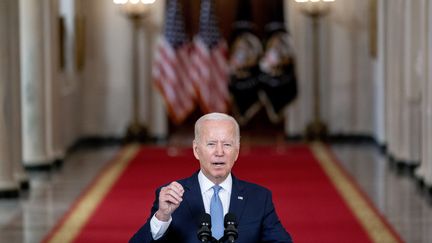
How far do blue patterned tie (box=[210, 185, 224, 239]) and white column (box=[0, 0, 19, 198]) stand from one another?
32.8 ft

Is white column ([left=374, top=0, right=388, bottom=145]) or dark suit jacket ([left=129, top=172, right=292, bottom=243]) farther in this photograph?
white column ([left=374, top=0, right=388, bottom=145])

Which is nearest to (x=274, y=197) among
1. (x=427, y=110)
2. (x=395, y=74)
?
(x=427, y=110)

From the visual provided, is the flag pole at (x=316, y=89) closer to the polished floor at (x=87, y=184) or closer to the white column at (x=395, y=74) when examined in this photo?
the polished floor at (x=87, y=184)

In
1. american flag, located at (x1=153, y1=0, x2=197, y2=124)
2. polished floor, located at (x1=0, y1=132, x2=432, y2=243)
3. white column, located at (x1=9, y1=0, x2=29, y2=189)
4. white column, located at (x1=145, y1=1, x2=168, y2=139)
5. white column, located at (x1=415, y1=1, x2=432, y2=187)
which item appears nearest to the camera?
polished floor, located at (x1=0, y1=132, x2=432, y2=243)

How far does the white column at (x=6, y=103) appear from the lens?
15.3m

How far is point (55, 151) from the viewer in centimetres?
1947

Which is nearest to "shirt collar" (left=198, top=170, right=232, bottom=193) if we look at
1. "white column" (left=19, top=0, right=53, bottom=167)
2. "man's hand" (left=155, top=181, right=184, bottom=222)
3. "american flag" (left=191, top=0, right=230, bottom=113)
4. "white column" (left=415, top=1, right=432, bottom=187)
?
"man's hand" (left=155, top=181, right=184, bottom=222)

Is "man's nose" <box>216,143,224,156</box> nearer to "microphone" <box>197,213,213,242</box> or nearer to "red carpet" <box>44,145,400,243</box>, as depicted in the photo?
"microphone" <box>197,213,213,242</box>

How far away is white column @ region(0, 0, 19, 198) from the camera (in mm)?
15328

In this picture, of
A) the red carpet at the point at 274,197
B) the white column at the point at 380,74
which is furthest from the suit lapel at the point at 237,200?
the white column at the point at 380,74

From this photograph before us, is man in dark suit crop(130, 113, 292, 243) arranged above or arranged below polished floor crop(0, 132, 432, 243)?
above

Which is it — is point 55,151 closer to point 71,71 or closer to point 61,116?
point 61,116

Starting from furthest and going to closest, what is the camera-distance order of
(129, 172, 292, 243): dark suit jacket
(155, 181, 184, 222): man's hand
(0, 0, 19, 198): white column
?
(0, 0, 19, 198): white column < (129, 172, 292, 243): dark suit jacket < (155, 181, 184, 222): man's hand

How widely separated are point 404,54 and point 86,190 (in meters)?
5.86
